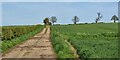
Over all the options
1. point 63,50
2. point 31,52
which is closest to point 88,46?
point 63,50

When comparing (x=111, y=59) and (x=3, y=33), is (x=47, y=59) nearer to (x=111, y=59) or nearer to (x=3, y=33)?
(x=111, y=59)

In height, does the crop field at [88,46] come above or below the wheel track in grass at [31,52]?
above

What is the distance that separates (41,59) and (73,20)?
563ft

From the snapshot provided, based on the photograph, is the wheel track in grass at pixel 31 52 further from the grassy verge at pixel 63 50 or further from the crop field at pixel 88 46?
the crop field at pixel 88 46

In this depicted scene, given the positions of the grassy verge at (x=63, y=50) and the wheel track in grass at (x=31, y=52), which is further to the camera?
the wheel track in grass at (x=31, y=52)

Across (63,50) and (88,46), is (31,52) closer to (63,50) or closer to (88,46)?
(63,50)

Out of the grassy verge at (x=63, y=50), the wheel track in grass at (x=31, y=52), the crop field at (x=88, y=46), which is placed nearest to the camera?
the crop field at (x=88, y=46)

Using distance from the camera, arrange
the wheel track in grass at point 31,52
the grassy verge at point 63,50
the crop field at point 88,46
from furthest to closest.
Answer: the wheel track in grass at point 31,52, the grassy verge at point 63,50, the crop field at point 88,46

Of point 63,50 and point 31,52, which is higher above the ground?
point 63,50

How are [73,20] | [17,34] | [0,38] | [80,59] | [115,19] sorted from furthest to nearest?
[73,20] → [115,19] → [17,34] → [0,38] → [80,59]

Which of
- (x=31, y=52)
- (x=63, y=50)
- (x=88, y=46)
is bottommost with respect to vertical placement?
(x=31, y=52)

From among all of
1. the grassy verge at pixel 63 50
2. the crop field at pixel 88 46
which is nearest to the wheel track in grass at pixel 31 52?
the grassy verge at pixel 63 50

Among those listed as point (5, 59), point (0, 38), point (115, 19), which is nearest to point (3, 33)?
point (0, 38)

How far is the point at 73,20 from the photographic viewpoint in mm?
192500
